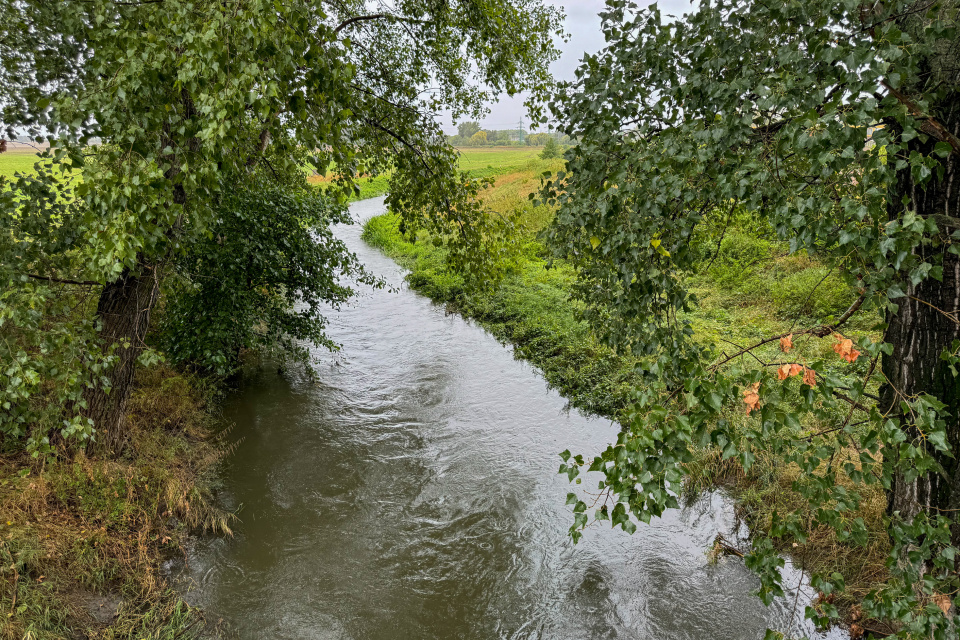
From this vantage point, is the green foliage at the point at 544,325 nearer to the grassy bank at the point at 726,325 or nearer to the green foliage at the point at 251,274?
the grassy bank at the point at 726,325

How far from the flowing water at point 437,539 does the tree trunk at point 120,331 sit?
1619mm

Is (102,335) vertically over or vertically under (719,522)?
over

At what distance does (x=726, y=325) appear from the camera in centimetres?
1103

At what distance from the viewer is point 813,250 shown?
8.04ft

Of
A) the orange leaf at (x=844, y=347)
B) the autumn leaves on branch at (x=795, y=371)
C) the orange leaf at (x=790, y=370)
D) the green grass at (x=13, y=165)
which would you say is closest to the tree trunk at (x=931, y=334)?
the orange leaf at (x=844, y=347)

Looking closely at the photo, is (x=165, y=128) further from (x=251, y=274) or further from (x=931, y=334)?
(x=931, y=334)

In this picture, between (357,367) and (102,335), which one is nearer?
(102,335)

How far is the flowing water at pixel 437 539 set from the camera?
510cm

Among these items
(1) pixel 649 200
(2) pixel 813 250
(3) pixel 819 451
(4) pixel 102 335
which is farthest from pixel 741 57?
(4) pixel 102 335

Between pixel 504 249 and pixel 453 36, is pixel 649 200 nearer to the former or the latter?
pixel 504 249

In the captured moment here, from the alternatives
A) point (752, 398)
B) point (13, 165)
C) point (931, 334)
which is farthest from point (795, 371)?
point (13, 165)

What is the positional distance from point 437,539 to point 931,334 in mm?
4932

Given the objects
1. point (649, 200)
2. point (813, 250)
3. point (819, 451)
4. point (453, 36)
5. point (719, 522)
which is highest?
point (453, 36)

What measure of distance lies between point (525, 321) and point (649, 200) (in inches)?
394
